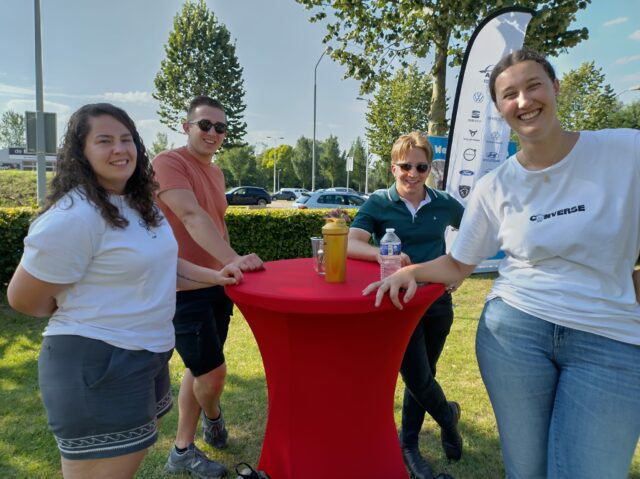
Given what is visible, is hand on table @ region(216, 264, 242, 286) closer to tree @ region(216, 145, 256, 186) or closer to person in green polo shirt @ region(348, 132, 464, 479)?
person in green polo shirt @ region(348, 132, 464, 479)

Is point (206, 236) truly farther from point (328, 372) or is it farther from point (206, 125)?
point (328, 372)

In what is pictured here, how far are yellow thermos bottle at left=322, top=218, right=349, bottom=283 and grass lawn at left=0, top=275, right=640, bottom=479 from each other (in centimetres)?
55

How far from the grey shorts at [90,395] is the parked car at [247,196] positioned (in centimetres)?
2731

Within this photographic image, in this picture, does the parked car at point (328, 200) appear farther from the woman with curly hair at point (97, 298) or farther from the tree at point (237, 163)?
the tree at point (237, 163)

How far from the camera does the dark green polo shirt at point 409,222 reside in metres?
2.40

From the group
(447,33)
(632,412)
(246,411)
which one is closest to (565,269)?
(632,412)

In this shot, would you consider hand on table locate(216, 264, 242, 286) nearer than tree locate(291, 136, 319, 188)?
Yes

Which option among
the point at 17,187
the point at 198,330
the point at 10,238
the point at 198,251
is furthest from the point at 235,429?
the point at 17,187

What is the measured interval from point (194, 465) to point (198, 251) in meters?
1.25

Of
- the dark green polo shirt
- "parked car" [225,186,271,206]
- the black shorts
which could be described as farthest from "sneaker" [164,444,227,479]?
"parked car" [225,186,271,206]

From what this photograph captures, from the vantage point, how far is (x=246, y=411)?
11.2ft

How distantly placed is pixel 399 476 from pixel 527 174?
155 cm

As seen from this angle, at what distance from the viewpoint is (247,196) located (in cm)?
2919

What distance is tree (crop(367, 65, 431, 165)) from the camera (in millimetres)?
25719
